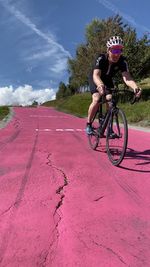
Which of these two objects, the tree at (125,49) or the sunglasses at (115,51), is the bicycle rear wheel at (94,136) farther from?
the tree at (125,49)

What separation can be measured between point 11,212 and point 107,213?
39.0 inches

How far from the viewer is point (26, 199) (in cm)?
430

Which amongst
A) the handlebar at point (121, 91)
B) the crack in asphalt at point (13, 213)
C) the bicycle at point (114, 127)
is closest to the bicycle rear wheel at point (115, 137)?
the bicycle at point (114, 127)

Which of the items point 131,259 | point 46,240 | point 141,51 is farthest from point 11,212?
point 141,51

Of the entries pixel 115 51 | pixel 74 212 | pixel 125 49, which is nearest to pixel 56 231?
pixel 74 212

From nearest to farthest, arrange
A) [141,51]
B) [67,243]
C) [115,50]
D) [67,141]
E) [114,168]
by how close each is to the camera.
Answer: [67,243] < [114,168] < [115,50] < [67,141] < [141,51]

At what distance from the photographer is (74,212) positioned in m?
3.90

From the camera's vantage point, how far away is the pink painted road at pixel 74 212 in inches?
117

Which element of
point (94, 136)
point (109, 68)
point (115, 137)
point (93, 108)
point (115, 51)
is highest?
point (115, 51)

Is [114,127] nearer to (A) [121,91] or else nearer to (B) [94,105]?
(A) [121,91]

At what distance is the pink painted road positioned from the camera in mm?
2982

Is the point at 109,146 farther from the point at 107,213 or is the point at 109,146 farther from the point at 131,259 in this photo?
the point at 131,259

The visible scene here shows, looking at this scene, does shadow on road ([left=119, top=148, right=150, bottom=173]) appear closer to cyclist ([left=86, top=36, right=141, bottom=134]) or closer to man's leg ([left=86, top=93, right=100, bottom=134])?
man's leg ([left=86, top=93, right=100, bottom=134])

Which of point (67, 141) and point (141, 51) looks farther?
point (141, 51)
